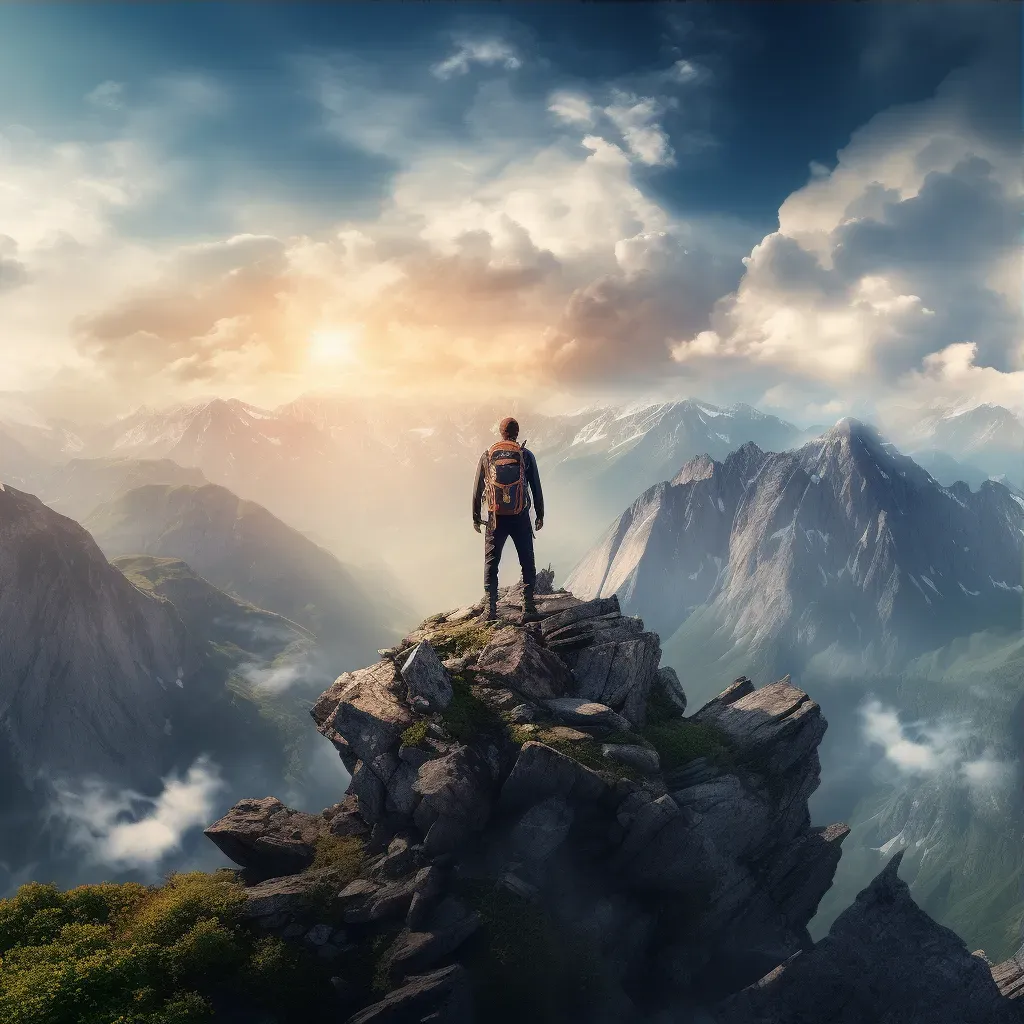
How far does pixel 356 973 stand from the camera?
18.2 metres

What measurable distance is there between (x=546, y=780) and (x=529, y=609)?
913 centimetres

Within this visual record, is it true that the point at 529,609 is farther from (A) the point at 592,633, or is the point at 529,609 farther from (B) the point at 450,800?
(B) the point at 450,800

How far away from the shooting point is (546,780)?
20547 mm

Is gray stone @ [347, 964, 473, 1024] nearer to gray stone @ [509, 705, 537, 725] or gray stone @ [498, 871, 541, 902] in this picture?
gray stone @ [498, 871, 541, 902]

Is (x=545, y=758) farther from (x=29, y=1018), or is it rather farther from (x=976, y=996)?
(x=976, y=996)

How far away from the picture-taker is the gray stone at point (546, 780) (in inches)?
802

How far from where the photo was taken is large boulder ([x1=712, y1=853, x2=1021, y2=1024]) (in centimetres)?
2294

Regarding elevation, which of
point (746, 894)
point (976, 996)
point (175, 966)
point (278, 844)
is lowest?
point (976, 996)

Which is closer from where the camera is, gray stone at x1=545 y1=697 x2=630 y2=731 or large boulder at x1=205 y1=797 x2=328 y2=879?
large boulder at x1=205 y1=797 x2=328 y2=879

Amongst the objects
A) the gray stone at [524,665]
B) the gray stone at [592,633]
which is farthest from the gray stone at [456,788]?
the gray stone at [592,633]

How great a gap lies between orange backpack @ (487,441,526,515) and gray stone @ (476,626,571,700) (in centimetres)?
527

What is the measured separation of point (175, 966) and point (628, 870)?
13993 mm

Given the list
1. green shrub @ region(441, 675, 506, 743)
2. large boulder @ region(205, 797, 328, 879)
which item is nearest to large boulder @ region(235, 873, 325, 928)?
large boulder @ region(205, 797, 328, 879)

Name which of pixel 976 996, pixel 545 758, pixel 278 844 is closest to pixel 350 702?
pixel 278 844
